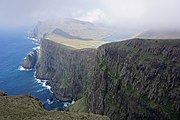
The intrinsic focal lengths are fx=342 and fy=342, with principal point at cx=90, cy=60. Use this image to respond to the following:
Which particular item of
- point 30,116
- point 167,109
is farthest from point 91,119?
point 167,109

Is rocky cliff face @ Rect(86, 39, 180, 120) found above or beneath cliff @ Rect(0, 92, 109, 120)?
beneath

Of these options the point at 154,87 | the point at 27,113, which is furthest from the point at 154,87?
the point at 27,113

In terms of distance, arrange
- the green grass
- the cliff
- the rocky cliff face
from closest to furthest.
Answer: the cliff → the green grass → the rocky cliff face

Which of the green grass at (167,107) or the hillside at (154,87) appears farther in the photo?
the hillside at (154,87)

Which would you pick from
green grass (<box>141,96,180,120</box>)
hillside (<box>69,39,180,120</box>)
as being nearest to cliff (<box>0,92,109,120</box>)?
green grass (<box>141,96,180,120</box>)

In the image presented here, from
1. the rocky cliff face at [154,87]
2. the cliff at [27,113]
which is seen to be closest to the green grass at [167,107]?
the rocky cliff face at [154,87]

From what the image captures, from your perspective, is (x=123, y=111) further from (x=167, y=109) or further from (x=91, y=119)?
(x=91, y=119)

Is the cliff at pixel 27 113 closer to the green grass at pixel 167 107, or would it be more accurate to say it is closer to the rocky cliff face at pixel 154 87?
the green grass at pixel 167 107

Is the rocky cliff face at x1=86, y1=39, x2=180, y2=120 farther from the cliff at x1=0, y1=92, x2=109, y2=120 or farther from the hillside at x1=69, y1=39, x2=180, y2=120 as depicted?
the cliff at x1=0, y1=92, x2=109, y2=120

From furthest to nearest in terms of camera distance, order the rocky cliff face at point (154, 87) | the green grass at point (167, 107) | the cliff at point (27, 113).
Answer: the rocky cliff face at point (154, 87), the green grass at point (167, 107), the cliff at point (27, 113)
